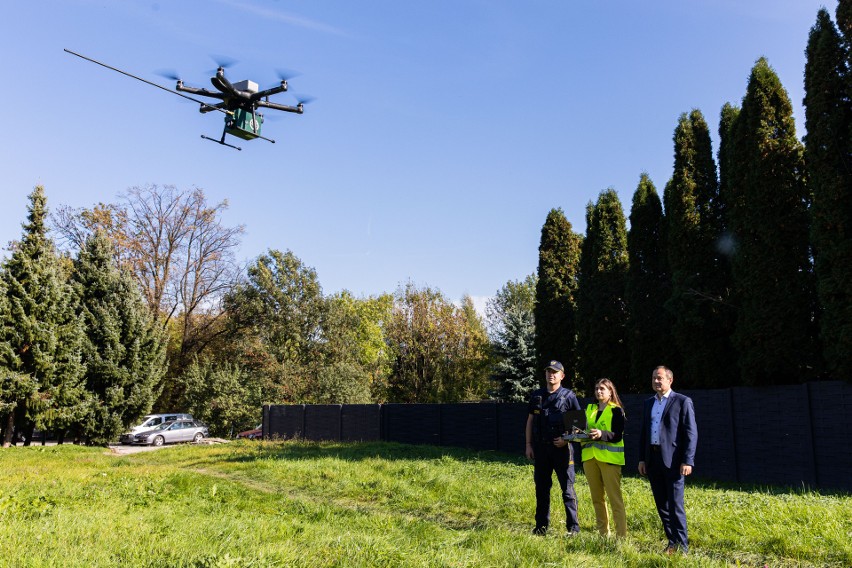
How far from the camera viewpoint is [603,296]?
63.9 ft

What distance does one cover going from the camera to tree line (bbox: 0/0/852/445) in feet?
42.9

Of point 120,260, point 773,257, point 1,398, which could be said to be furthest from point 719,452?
point 120,260

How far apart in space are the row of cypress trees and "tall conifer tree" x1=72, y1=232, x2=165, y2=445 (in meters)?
19.4

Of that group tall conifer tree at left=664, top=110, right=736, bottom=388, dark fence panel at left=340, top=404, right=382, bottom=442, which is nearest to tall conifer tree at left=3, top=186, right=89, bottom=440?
dark fence panel at left=340, top=404, right=382, bottom=442

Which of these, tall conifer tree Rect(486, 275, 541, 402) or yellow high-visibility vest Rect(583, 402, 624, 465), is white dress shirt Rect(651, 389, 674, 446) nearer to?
→ yellow high-visibility vest Rect(583, 402, 624, 465)

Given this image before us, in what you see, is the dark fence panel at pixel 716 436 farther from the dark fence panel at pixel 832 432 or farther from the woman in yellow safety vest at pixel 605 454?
the woman in yellow safety vest at pixel 605 454

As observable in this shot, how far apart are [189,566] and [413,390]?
35.5m

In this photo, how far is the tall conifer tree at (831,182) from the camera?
1157 cm

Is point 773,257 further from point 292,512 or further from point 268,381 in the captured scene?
point 268,381

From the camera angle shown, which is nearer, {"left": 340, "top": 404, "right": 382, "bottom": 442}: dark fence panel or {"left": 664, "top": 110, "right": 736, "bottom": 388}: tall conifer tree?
{"left": 664, "top": 110, "right": 736, "bottom": 388}: tall conifer tree

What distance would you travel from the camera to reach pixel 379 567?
480cm

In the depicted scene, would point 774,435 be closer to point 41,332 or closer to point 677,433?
point 677,433

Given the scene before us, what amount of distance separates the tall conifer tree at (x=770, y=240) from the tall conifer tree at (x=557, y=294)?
7.76m

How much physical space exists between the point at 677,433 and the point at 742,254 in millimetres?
9307
